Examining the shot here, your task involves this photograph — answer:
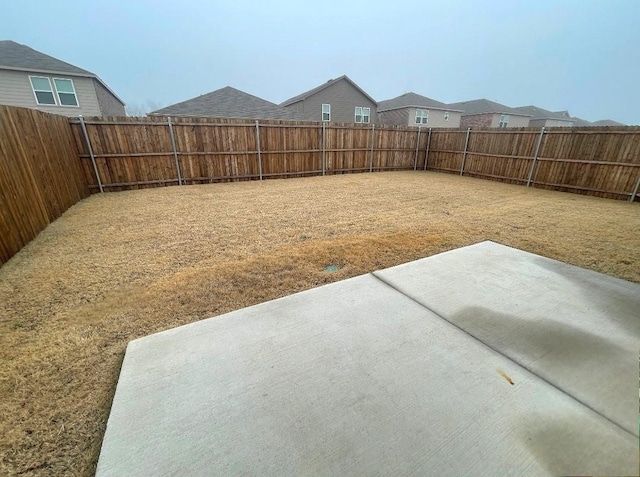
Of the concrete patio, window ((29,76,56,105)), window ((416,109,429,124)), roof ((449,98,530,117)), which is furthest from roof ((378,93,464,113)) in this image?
the concrete patio

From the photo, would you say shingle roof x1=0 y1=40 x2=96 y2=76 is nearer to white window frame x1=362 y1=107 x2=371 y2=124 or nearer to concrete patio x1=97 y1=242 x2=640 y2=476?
white window frame x1=362 y1=107 x2=371 y2=124

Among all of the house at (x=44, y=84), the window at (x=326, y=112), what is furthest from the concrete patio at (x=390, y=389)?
the window at (x=326, y=112)

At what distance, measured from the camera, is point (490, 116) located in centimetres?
2547

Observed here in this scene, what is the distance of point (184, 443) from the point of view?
1.26 m

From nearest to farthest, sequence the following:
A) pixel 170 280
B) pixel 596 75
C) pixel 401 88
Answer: pixel 170 280, pixel 596 75, pixel 401 88

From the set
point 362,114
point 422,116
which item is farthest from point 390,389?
point 422,116

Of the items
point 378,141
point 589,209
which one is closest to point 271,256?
point 589,209

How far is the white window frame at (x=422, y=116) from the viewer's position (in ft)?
74.3

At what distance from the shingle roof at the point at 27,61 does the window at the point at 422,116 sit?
2124 centimetres

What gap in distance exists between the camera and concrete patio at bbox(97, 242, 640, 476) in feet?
3.88

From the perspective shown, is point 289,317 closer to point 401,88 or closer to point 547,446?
point 547,446

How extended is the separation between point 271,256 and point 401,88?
344 ft

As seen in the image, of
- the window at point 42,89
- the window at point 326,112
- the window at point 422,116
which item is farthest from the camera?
the window at point 422,116

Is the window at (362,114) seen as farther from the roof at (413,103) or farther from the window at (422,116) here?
the window at (422,116)
